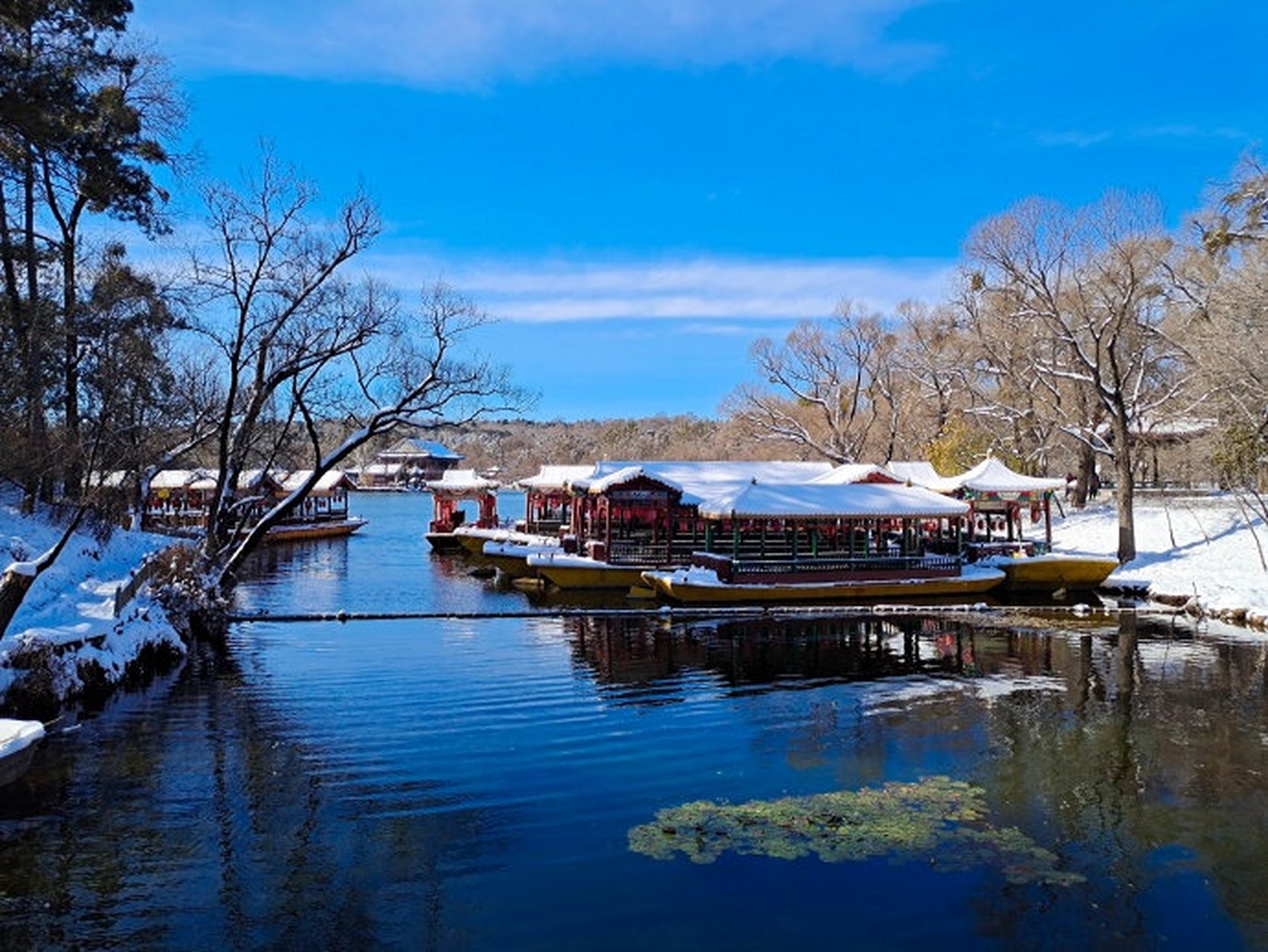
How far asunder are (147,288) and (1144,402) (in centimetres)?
4064

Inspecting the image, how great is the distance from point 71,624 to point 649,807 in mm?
10946

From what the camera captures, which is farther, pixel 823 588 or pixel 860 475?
pixel 860 475

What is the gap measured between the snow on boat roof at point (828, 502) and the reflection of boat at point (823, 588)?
200 cm

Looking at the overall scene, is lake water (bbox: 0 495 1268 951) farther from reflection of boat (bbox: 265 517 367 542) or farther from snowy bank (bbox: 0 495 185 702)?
reflection of boat (bbox: 265 517 367 542)

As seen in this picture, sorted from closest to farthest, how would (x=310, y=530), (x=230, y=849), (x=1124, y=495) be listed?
1. (x=230, y=849)
2. (x=1124, y=495)
3. (x=310, y=530)

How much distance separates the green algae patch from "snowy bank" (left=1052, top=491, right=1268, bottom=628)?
18.3 meters

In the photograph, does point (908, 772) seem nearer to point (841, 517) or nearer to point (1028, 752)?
point (1028, 752)

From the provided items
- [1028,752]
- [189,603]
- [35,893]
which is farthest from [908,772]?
[189,603]

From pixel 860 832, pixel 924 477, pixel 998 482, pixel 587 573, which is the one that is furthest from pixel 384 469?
pixel 860 832

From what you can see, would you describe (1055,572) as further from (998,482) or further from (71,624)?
(71,624)

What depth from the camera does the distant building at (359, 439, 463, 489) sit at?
6191 inches

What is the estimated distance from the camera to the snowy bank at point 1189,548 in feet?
84.4

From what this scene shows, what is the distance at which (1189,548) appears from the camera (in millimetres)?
33750

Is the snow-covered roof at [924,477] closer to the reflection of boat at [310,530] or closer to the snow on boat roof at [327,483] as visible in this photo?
the reflection of boat at [310,530]
